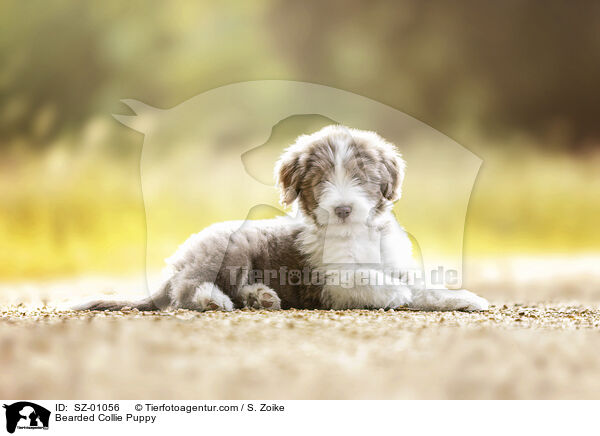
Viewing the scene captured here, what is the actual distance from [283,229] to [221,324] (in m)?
1.17

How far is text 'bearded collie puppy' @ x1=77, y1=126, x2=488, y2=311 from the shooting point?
365 cm

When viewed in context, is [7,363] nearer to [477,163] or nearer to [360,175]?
[360,175]

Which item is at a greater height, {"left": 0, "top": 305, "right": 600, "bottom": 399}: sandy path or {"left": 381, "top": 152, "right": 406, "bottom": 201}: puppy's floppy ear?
{"left": 381, "top": 152, "right": 406, "bottom": 201}: puppy's floppy ear

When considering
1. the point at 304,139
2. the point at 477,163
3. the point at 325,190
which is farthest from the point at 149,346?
the point at 477,163

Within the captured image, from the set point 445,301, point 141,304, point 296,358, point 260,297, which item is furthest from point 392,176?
point 296,358

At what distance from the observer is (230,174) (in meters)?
4.40

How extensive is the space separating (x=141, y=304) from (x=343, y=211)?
126 cm

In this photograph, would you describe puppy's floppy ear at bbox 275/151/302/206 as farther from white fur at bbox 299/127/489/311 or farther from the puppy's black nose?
the puppy's black nose

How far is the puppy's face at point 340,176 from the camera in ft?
11.8

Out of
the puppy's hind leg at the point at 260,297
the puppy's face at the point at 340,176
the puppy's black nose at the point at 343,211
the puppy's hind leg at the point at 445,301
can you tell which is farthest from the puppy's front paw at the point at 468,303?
the puppy's hind leg at the point at 260,297
